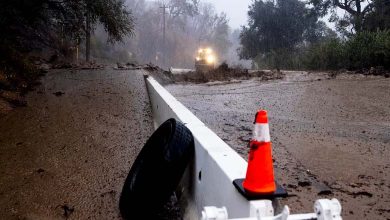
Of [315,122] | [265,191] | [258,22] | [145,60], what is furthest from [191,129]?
[145,60]

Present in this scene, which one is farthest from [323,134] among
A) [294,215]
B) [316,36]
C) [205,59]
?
[316,36]

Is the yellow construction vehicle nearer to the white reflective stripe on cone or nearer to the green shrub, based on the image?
the green shrub

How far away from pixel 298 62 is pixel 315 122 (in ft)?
56.2

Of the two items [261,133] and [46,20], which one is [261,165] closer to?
[261,133]

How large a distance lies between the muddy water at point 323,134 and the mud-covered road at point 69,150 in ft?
4.89

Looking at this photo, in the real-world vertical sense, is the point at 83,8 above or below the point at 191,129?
above

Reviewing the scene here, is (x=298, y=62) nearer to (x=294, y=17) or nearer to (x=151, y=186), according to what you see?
(x=294, y=17)

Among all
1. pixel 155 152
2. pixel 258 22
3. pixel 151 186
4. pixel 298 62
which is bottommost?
pixel 151 186

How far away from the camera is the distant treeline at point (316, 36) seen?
55.5 feet

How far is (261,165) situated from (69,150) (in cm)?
369

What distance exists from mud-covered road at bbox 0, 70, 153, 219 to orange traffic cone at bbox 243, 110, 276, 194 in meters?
1.76

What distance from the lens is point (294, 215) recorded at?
5.85ft

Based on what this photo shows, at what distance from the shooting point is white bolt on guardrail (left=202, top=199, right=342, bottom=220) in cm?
169

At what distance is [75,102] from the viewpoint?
8125 mm
